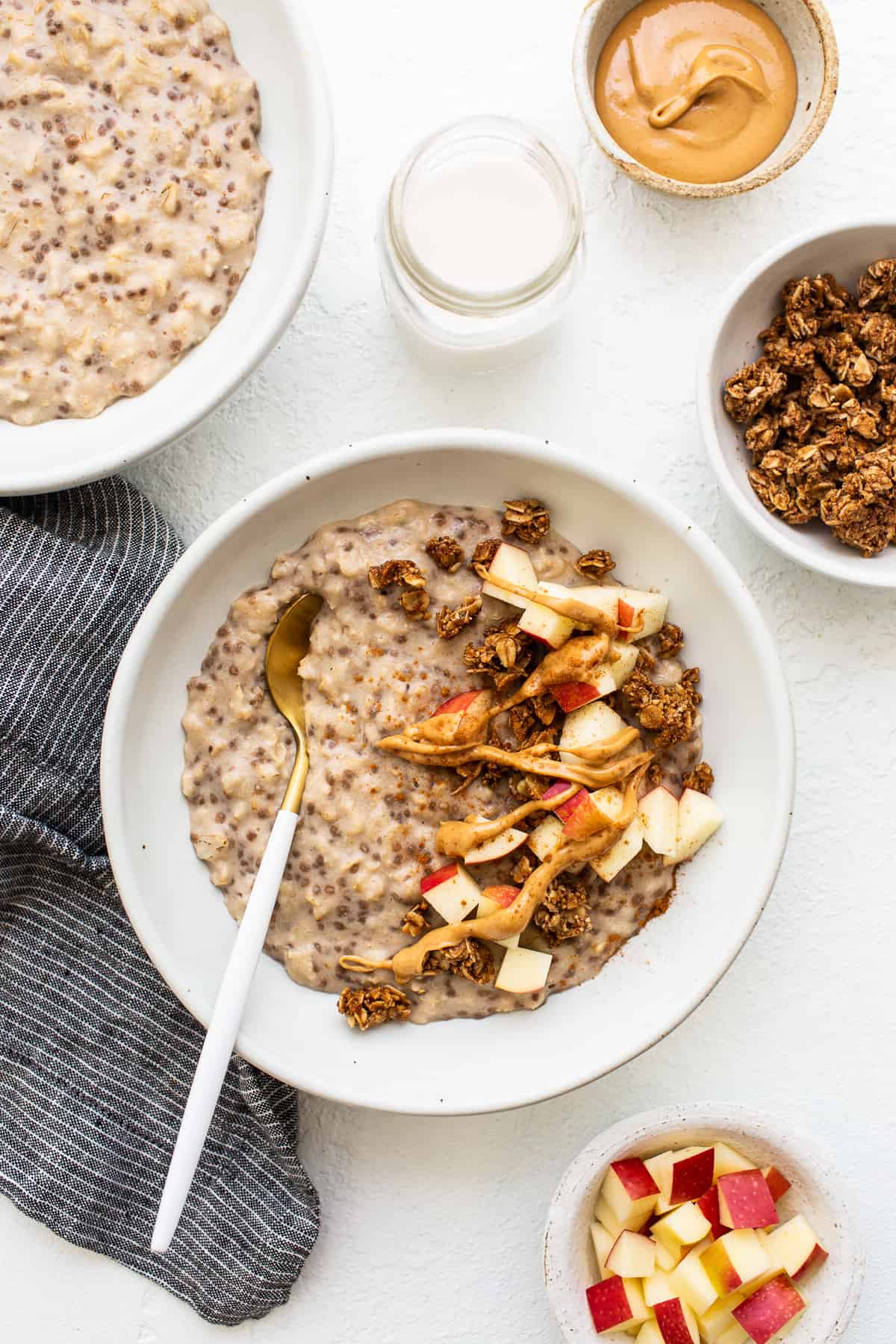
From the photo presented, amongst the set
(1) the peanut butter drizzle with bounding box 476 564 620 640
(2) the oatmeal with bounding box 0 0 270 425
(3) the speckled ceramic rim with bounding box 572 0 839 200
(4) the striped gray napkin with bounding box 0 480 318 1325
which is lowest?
(4) the striped gray napkin with bounding box 0 480 318 1325

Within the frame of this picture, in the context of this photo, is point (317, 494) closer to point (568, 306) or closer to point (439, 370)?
point (439, 370)

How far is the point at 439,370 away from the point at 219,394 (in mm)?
376

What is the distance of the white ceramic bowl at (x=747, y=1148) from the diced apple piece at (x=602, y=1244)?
1.0 inches

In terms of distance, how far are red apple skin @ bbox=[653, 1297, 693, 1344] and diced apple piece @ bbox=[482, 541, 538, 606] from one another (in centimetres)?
97

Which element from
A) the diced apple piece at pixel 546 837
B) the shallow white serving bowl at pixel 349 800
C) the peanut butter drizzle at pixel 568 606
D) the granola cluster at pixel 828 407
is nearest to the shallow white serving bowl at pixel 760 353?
the granola cluster at pixel 828 407

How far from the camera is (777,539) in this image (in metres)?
1.50

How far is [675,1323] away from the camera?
153 cm

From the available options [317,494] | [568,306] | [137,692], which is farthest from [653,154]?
[137,692]

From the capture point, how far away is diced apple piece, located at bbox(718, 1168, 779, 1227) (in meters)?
1.54

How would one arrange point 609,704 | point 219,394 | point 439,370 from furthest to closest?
point 439,370, point 609,704, point 219,394

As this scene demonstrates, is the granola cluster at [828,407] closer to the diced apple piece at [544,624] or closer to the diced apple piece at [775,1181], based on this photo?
the diced apple piece at [544,624]

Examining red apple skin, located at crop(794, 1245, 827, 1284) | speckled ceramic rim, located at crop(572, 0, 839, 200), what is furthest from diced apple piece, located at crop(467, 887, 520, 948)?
speckled ceramic rim, located at crop(572, 0, 839, 200)

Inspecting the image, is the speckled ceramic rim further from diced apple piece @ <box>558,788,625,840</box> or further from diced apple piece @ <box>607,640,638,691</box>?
diced apple piece @ <box>558,788,625,840</box>

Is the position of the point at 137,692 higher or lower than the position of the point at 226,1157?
higher
